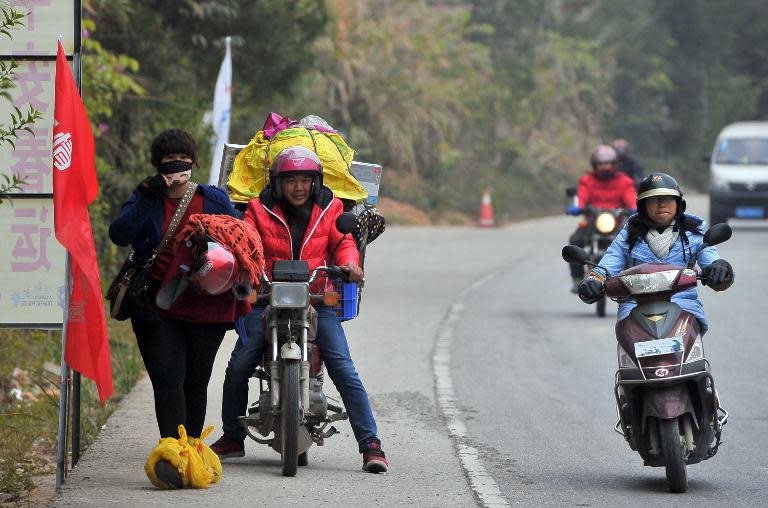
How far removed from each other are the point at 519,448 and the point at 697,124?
5839 centimetres

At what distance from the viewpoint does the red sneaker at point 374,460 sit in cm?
854

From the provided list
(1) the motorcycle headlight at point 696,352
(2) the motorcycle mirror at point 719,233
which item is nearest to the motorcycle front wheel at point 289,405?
(1) the motorcycle headlight at point 696,352

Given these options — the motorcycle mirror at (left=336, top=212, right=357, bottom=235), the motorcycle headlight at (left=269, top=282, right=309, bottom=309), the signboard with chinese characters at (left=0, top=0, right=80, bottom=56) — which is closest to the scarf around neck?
the motorcycle mirror at (left=336, top=212, right=357, bottom=235)

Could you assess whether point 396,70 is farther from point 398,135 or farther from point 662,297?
point 662,297

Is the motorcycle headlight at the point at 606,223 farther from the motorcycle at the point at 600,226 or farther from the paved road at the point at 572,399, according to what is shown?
the paved road at the point at 572,399

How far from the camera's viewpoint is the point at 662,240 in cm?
884

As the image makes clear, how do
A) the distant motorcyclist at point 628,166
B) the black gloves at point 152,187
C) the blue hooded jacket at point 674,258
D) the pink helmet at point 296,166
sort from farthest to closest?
1. the distant motorcyclist at point 628,166
2. the blue hooded jacket at point 674,258
3. the pink helmet at point 296,166
4. the black gloves at point 152,187

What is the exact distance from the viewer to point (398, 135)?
4084 centimetres

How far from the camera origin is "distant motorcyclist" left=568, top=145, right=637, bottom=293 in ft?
60.4

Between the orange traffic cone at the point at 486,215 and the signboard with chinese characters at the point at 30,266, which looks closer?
the signboard with chinese characters at the point at 30,266

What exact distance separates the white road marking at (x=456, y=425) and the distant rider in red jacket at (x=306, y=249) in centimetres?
56

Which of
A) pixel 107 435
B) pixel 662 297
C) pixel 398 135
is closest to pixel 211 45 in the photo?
pixel 107 435

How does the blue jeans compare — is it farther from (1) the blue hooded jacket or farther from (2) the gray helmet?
(2) the gray helmet

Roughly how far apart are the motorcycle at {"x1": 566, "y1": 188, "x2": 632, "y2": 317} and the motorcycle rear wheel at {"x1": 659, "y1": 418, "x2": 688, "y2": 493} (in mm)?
9428
